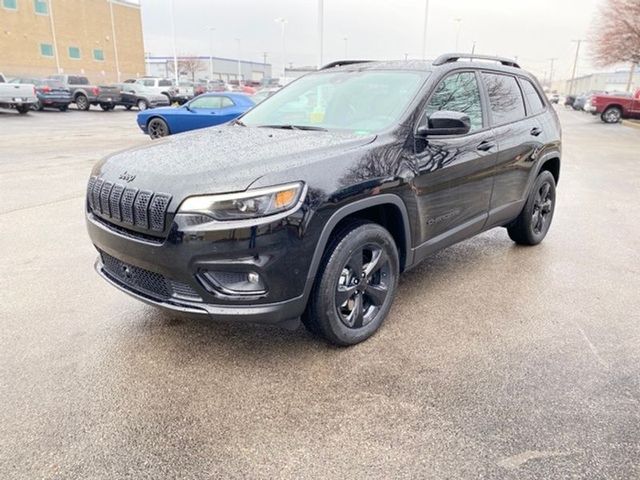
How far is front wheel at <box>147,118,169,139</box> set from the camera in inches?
529

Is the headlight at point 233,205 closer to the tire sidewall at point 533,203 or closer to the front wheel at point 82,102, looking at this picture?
the tire sidewall at point 533,203

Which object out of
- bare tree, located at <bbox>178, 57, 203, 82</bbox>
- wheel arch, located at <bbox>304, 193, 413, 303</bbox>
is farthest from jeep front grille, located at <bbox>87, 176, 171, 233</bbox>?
bare tree, located at <bbox>178, 57, 203, 82</bbox>

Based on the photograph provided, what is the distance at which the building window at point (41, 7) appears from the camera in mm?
47963

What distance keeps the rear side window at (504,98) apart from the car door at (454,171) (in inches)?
7.7

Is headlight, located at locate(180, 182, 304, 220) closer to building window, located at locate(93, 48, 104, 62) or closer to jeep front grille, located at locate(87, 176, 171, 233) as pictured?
jeep front grille, located at locate(87, 176, 171, 233)

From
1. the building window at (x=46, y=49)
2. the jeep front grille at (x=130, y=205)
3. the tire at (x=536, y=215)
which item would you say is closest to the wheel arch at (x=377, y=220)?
the jeep front grille at (x=130, y=205)

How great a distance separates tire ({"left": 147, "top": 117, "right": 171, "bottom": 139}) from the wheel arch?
1138 cm

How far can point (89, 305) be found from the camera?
3799 mm

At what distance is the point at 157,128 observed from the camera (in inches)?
535

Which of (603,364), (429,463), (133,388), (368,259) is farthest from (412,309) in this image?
(133,388)

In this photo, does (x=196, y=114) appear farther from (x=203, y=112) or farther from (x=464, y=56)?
(x=464, y=56)

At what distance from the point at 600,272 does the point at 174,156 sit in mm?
3915

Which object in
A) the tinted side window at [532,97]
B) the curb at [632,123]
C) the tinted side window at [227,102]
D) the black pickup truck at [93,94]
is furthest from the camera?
the black pickup truck at [93,94]

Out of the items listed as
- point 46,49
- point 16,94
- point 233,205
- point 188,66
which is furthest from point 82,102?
point 188,66
